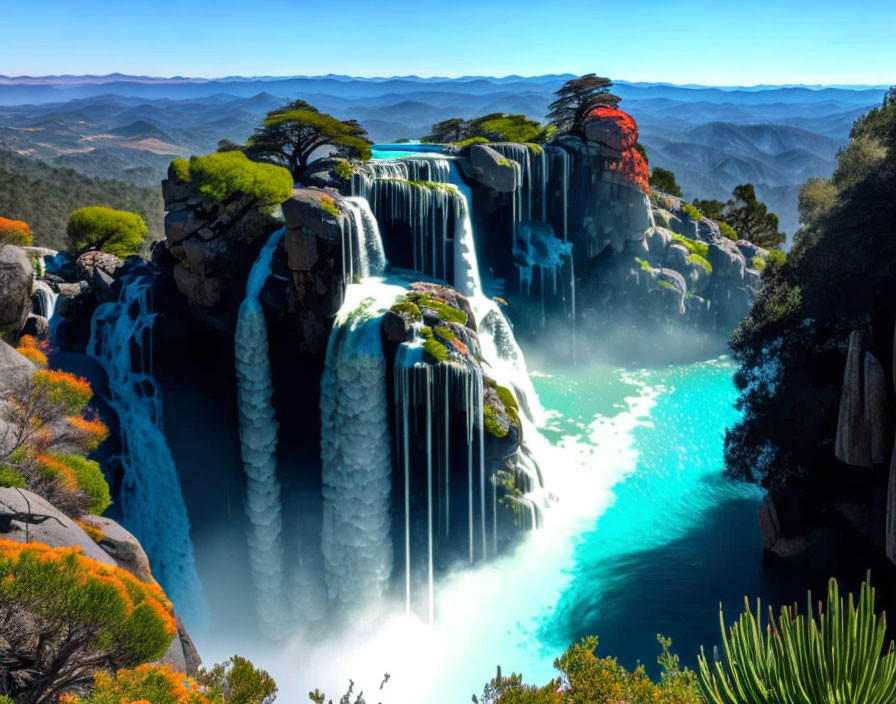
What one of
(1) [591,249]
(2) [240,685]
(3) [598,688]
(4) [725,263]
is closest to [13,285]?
(2) [240,685]

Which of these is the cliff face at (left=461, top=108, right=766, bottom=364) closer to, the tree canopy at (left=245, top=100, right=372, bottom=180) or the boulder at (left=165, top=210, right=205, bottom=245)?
the tree canopy at (left=245, top=100, right=372, bottom=180)

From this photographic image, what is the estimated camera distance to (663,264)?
37.9 meters

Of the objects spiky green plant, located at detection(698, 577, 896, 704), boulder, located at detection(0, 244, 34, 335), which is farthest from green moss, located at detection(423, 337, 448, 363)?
spiky green plant, located at detection(698, 577, 896, 704)

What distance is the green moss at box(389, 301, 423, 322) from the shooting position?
22.0 metres

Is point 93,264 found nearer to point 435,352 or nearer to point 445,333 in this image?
point 445,333

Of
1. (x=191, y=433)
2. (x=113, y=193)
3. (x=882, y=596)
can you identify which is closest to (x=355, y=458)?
(x=191, y=433)

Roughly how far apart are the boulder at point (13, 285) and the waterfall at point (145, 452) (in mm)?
5513

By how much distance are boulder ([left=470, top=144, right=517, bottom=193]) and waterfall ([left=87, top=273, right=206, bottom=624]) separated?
1646cm

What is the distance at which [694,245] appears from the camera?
39.4 metres

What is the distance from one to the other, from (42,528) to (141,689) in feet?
14.0

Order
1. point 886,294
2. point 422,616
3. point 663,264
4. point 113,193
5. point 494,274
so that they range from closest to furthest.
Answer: point 886,294 → point 422,616 → point 494,274 → point 663,264 → point 113,193

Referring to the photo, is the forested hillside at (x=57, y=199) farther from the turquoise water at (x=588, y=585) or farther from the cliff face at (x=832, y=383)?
the cliff face at (x=832, y=383)

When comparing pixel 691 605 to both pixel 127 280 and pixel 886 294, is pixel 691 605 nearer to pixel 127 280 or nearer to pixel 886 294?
pixel 886 294

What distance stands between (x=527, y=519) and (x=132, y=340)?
16.6 metres
